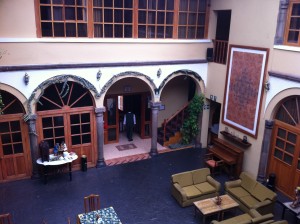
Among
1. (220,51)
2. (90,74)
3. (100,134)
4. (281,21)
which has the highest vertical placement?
(281,21)

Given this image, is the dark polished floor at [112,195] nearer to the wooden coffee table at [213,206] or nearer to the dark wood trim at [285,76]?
the wooden coffee table at [213,206]

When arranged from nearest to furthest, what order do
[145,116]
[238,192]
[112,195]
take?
1. [238,192]
2. [112,195]
3. [145,116]

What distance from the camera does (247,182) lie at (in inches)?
411

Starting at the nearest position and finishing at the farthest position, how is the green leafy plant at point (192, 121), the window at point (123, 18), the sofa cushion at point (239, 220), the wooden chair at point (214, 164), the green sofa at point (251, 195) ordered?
the sofa cushion at point (239, 220)
the green sofa at point (251, 195)
the window at point (123, 18)
the wooden chair at point (214, 164)
the green leafy plant at point (192, 121)

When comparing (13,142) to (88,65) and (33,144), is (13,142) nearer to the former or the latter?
(33,144)

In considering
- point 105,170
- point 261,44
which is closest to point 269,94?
point 261,44

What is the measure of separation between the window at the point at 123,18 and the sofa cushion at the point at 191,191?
5.93 metres

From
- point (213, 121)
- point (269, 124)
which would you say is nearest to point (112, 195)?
point (269, 124)

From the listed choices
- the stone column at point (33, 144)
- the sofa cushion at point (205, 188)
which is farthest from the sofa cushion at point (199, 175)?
the stone column at point (33, 144)

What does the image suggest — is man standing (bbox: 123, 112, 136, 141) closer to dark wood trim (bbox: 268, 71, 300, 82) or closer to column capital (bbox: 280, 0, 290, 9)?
dark wood trim (bbox: 268, 71, 300, 82)

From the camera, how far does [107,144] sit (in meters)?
14.8

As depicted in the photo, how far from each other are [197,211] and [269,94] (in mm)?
4609

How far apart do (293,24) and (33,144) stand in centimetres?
966

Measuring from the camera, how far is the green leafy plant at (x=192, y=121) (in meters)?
13.9
